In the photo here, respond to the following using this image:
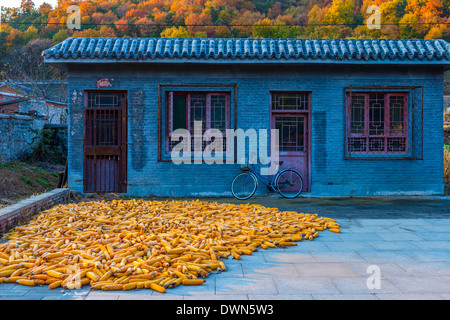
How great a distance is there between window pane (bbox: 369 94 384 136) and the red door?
176 cm

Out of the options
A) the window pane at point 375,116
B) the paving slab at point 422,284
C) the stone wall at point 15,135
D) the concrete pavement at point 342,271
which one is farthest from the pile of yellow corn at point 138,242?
the stone wall at point 15,135

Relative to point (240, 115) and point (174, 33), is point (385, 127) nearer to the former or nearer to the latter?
point (240, 115)

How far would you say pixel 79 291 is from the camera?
14.5ft

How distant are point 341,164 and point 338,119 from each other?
1.23m

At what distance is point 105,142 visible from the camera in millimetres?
11930

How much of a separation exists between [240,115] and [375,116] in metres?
3.76

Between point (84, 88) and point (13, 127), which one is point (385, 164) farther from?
point (13, 127)

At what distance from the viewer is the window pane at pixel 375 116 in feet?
39.6

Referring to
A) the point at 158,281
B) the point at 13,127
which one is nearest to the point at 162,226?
the point at 158,281

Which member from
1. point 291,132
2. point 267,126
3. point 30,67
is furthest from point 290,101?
point 30,67

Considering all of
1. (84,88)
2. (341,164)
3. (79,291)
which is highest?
(84,88)

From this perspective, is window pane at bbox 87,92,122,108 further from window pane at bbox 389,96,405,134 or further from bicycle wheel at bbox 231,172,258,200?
window pane at bbox 389,96,405,134

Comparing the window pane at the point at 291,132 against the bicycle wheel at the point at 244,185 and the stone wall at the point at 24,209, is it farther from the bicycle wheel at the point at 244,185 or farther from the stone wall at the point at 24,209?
the stone wall at the point at 24,209

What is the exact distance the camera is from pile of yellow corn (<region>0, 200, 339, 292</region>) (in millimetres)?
4719
